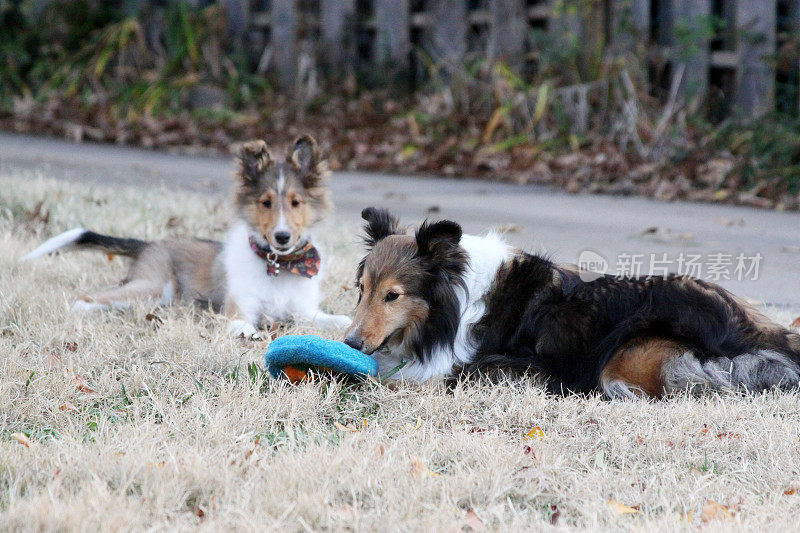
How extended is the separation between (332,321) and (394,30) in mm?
8351

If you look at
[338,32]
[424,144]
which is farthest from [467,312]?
[338,32]

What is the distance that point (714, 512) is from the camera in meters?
2.84

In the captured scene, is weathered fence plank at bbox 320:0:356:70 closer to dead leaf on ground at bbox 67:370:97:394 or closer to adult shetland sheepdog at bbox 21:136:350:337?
adult shetland sheepdog at bbox 21:136:350:337

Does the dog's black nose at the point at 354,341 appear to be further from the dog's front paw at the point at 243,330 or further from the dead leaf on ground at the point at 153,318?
the dead leaf on ground at the point at 153,318

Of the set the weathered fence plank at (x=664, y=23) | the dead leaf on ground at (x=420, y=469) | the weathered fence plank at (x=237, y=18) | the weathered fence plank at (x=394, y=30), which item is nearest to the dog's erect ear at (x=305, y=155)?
the dead leaf on ground at (x=420, y=469)

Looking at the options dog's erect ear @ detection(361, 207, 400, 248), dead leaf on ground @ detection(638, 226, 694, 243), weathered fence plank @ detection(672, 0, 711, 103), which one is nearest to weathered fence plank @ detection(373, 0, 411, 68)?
weathered fence plank @ detection(672, 0, 711, 103)

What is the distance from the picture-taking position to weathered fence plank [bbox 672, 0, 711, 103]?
33.3 ft

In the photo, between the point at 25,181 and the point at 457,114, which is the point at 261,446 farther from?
the point at 457,114

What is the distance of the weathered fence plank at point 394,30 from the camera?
12594 mm

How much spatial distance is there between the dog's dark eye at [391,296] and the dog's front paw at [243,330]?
3.73 ft

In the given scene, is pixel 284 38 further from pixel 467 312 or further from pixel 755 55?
pixel 467 312

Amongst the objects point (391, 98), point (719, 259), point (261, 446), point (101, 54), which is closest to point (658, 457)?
point (261, 446)

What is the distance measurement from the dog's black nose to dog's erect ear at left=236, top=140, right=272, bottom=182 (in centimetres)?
188

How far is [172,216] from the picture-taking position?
729 cm
